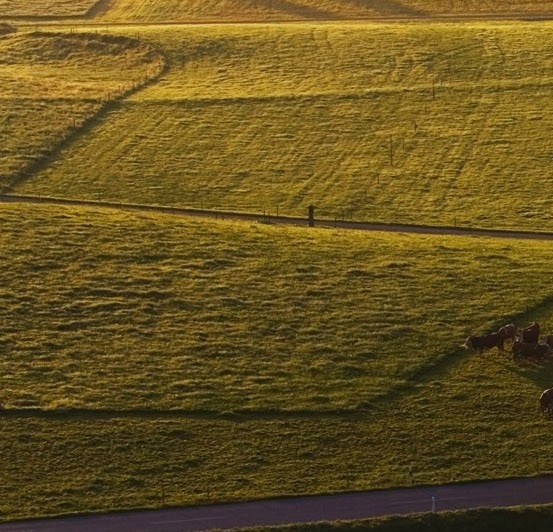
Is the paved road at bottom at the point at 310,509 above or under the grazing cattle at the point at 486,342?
under

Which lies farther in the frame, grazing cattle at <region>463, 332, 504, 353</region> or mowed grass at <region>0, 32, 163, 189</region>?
mowed grass at <region>0, 32, 163, 189</region>

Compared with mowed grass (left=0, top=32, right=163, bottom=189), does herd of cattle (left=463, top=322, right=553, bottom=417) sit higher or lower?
lower

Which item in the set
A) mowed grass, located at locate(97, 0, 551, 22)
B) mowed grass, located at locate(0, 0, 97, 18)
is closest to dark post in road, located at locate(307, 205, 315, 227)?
mowed grass, located at locate(97, 0, 551, 22)

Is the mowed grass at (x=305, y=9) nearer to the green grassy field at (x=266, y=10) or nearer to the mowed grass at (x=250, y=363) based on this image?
the green grassy field at (x=266, y=10)

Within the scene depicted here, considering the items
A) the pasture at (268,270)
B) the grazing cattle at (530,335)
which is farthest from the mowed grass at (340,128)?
the grazing cattle at (530,335)

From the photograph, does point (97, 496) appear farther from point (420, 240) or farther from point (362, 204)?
point (362, 204)

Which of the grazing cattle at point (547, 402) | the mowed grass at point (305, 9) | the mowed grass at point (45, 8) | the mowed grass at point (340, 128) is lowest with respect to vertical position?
the grazing cattle at point (547, 402)

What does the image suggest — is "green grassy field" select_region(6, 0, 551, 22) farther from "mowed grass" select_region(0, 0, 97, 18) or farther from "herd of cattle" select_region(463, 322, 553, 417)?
"herd of cattle" select_region(463, 322, 553, 417)
